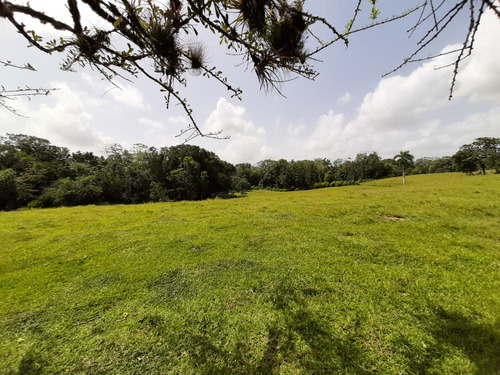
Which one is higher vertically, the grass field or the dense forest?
the dense forest

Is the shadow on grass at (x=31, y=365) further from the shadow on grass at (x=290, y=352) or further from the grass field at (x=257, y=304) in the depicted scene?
the shadow on grass at (x=290, y=352)

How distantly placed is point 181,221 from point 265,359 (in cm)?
965

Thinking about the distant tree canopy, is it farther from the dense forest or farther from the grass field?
the grass field

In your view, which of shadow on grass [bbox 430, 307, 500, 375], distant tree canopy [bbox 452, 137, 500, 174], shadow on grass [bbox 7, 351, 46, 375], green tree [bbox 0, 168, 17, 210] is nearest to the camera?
shadow on grass [bbox 430, 307, 500, 375]

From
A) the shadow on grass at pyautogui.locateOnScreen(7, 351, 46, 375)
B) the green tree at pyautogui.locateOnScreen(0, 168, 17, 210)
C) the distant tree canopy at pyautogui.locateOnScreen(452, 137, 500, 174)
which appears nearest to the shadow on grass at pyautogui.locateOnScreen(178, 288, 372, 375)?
the shadow on grass at pyautogui.locateOnScreen(7, 351, 46, 375)

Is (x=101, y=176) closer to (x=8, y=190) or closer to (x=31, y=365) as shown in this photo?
(x=8, y=190)

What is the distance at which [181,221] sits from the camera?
1134cm

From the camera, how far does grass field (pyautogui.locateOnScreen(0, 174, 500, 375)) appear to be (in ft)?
9.16

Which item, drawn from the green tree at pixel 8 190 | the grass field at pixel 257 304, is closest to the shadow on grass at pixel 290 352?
the grass field at pixel 257 304

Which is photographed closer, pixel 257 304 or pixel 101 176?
pixel 257 304

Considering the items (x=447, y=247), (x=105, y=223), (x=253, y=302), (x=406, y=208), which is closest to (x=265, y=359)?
(x=253, y=302)

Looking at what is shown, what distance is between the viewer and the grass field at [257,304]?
2.79 metres

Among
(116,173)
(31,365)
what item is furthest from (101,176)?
(31,365)

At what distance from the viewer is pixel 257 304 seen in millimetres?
3969
